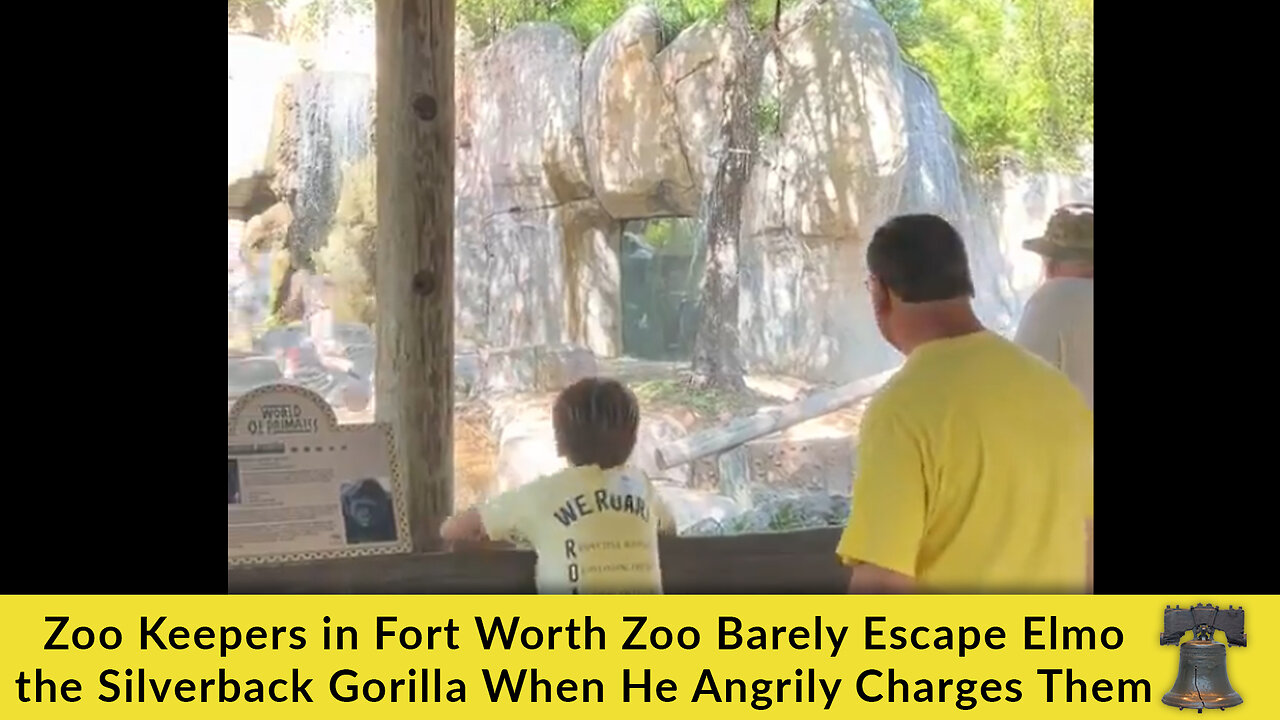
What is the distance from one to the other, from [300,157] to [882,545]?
10.8m

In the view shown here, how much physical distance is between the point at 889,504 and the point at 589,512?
0.66m

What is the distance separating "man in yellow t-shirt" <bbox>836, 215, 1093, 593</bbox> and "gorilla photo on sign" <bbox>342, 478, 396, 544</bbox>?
36.9 inches

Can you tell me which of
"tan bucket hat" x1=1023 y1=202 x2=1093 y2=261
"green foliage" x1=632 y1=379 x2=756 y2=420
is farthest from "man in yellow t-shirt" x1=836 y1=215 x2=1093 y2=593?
"green foliage" x1=632 y1=379 x2=756 y2=420

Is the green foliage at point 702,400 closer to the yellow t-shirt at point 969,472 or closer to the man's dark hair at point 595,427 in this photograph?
the man's dark hair at point 595,427

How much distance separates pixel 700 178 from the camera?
10.7m

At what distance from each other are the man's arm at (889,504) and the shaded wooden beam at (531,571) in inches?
32.1

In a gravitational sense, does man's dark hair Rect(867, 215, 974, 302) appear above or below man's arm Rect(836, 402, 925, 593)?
above

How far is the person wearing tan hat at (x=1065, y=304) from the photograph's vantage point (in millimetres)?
3129

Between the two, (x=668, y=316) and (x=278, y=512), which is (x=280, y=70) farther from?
(x=278, y=512)

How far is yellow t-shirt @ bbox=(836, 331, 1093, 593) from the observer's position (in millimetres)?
1855

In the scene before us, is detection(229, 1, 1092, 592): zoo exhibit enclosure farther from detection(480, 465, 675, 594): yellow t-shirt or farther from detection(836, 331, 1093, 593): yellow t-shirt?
detection(836, 331, 1093, 593): yellow t-shirt

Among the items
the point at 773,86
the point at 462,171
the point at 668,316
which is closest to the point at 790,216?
the point at 773,86

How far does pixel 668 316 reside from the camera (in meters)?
11.6

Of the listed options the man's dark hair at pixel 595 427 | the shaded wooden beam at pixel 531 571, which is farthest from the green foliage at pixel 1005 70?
the man's dark hair at pixel 595 427
